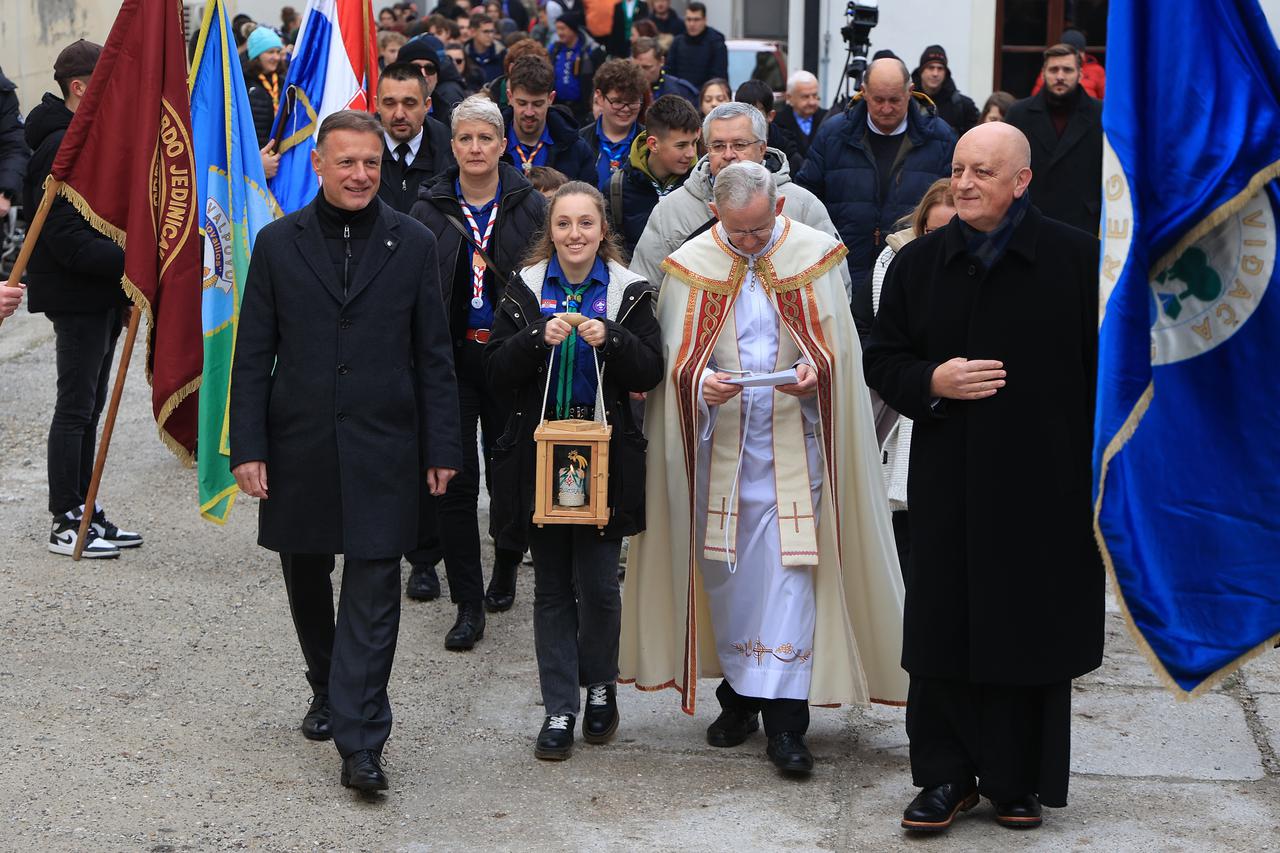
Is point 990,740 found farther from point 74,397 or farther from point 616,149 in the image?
point 74,397

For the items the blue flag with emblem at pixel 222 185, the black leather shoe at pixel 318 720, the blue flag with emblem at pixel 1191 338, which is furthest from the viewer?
the blue flag with emblem at pixel 222 185

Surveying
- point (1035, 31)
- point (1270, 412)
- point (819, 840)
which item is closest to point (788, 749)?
point (819, 840)

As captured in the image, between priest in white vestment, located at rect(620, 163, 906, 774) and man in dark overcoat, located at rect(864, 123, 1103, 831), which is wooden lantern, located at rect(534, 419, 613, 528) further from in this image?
man in dark overcoat, located at rect(864, 123, 1103, 831)

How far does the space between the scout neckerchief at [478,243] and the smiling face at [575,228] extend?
3.57ft

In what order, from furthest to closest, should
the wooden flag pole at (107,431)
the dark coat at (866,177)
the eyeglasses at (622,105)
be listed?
the dark coat at (866,177), the eyeglasses at (622,105), the wooden flag pole at (107,431)

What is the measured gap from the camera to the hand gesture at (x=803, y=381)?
18.7 ft

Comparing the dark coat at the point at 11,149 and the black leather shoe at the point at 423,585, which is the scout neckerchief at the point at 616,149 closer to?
the black leather shoe at the point at 423,585

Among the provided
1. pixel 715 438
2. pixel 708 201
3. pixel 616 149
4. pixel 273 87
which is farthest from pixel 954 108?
pixel 715 438

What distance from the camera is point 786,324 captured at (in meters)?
5.84

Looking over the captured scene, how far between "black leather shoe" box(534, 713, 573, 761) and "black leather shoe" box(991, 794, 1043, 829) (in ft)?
4.61

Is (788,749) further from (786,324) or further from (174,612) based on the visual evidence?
(174,612)

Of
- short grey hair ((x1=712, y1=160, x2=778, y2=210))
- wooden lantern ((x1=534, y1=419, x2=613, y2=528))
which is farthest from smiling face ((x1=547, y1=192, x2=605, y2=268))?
wooden lantern ((x1=534, y1=419, x2=613, y2=528))

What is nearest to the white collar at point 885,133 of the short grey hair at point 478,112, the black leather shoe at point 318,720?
the short grey hair at point 478,112

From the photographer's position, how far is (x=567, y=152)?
8609 millimetres
